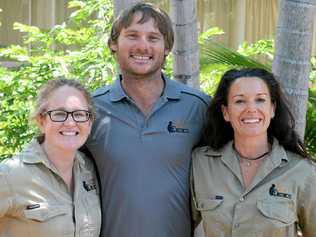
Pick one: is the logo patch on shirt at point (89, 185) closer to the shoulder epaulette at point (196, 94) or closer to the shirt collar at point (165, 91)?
A: the shirt collar at point (165, 91)

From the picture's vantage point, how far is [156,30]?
3.55 meters

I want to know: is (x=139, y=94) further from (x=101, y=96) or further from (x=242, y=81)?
(x=242, y=81)

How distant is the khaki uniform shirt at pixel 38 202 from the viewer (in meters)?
3.06

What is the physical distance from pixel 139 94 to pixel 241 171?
724 millimetres

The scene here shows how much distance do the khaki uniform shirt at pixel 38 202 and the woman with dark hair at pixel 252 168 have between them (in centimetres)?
59

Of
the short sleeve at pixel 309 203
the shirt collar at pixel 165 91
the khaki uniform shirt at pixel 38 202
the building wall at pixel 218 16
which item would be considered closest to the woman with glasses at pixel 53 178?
the khaki uniform shirt at pixel 38 202

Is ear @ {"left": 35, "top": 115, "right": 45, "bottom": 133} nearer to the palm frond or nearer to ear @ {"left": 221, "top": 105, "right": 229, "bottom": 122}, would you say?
ear @ {"left": 221, "top": 105, "right": 229, "bottom": 122}

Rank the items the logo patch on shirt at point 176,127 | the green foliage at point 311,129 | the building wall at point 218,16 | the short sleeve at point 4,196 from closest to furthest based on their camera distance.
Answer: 1. the short sleeve at point 4,196
2. the logo patch on shirt at point 176,127
3. the green foliage at point 311,129
4. the building wall at point 218,16

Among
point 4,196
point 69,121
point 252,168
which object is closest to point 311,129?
point 252,168

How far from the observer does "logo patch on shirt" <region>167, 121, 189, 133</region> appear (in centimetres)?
350

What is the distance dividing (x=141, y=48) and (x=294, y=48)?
0.83 m

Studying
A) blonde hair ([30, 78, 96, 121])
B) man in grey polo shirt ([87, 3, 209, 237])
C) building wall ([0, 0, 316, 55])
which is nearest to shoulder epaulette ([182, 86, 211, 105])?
man in grey polo shirt ([87, 3, 209, 237])

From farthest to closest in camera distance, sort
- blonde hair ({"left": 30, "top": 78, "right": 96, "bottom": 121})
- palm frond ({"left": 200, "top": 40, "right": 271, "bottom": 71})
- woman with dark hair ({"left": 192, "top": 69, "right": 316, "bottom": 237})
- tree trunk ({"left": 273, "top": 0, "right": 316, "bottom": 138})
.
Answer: palm frond ({"left": 200, "top": 40, "right": 271, "bottom": 71})
tree trunk ({"left": 273, "top": 0, "right": 316, "bottom": 138})
blonde hair ({"left": 30, "top": 78, "right": 96, "bottom": 121})
woman with dark hair ({"left": 192, "top": 69, "right": 316, "bottom": 237})

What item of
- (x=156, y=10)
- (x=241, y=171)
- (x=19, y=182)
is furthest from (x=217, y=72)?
(x=19, y=182)
